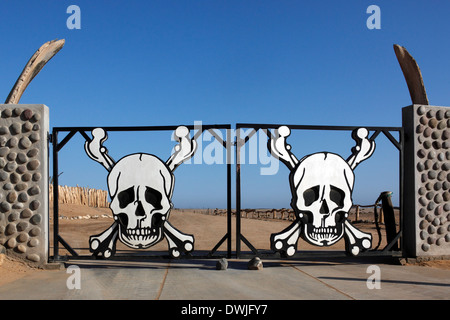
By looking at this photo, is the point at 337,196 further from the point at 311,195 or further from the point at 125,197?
the point at 125,197

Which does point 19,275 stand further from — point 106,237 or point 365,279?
point 365,279

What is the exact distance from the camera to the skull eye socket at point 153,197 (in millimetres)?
7668

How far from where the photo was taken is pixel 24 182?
753 centimetres

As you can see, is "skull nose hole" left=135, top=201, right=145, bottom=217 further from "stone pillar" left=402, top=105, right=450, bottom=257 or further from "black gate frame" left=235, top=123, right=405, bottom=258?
"stone pillar" left=402, top=105, right=450, bottom=257

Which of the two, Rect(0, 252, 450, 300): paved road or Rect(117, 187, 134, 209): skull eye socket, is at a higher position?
Rect(117, 187, 134, 209): skull eye socket

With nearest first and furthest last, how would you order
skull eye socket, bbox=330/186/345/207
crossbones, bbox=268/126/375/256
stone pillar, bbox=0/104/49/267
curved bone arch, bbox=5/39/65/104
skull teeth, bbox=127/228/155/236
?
stone pillar, bbox=0/104/49/267, skull teeth, bbox=127/228/155/236, crossbones, bbox=268/126/375/256, skull eye socket, bbox=330/186/345/207, curved bone arch, bbox=5/39/65/104

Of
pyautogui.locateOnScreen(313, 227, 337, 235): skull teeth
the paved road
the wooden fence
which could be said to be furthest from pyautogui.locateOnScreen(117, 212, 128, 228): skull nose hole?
the wooden fence

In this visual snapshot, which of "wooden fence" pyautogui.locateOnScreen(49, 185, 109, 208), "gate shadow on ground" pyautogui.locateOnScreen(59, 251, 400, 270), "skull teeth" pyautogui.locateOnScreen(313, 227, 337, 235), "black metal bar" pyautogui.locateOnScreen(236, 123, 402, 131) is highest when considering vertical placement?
"black metal bar" pyautogui.locateOnScreen(236, 123, 402, 131)

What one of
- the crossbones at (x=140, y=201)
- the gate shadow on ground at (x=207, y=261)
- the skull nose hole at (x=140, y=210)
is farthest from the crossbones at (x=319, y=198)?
the skull nose hole at (x=140, y=210)

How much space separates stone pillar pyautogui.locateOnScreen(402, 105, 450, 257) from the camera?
816cm

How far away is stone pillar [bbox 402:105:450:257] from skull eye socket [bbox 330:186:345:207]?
1515 millimetres

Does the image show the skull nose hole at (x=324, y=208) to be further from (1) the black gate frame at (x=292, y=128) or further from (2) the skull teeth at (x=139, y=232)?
(2) the skull teeth at (x=139, y=232)
